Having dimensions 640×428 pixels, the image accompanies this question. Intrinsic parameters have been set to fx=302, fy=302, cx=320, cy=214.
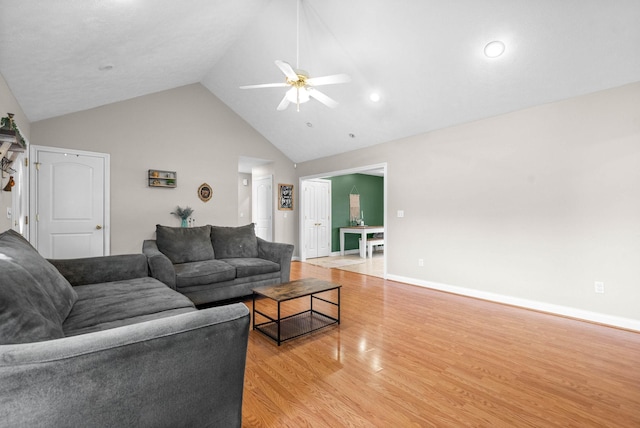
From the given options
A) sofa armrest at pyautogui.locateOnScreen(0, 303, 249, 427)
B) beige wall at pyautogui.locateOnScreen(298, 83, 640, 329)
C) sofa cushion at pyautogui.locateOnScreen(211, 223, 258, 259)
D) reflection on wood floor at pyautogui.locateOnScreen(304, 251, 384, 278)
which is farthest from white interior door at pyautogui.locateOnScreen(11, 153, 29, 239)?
beige wall at pyautogui.locateOnScreen(298, 83, 640, 329)

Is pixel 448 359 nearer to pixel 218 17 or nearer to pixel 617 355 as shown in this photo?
pixel 617 355

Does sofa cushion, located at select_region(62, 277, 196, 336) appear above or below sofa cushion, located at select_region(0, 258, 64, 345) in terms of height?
below

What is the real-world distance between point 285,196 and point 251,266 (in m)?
3.49

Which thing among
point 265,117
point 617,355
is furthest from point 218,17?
point 617,355

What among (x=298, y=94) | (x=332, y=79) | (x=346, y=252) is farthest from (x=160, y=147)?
(x=346, y=252)

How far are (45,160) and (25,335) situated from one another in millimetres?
4582

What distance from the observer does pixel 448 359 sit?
7.75 feet

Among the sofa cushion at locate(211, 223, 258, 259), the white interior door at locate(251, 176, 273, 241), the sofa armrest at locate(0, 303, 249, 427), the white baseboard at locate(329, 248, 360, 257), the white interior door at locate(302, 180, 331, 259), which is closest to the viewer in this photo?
the sofa armrest at locate(0, 303, 249, 427)

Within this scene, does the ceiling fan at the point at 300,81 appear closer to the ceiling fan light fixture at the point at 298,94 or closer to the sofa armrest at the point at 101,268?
the ceiling fan light fixture at the point at 298,94

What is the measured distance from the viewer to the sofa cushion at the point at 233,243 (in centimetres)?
425

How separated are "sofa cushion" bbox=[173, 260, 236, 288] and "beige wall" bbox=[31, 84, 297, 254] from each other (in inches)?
82.6

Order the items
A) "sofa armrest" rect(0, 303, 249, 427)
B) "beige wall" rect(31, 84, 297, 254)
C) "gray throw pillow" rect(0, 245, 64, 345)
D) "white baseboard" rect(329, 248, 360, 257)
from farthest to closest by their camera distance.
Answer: "white baseboard" rect(329, 248, 360, 257) < "beige wall" rect(31, 84, 297, 254) < "gray throw pillow" rect(0, 245, 64, 345) < "sofa armrest" rect(0, 303, 249, 427)

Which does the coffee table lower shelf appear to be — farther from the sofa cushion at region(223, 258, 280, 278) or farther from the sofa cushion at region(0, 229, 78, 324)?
the sofa cushion at region(0, 229, 78, 324)

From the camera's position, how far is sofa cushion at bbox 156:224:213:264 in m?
3.82
